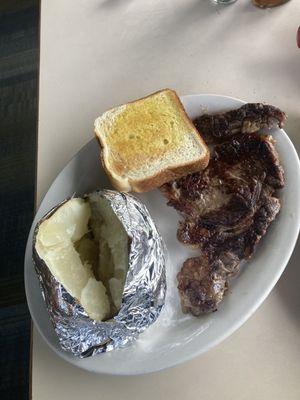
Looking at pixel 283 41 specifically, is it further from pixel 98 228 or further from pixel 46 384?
pixel 46 384

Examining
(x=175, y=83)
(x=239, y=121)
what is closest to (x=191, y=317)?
(x=239, y=121)

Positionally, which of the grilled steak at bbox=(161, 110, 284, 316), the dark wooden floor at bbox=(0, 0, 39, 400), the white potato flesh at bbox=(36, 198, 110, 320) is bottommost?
the dark wooden floor at bbox=(0, 0, 39, 400)

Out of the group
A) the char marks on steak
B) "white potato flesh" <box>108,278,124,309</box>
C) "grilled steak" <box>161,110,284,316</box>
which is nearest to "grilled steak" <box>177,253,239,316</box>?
"grilled steak" <box>161,110,284,316</box>

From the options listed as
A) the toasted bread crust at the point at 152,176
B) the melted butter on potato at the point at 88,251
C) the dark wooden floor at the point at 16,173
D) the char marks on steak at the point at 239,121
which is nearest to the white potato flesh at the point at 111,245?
the melted butter on potato at the point at 88,251

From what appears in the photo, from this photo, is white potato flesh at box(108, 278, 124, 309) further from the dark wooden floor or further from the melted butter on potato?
the dark wooden floor

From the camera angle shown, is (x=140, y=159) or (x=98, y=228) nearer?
(x=98, y=228)

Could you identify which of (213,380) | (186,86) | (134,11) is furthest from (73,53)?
(213,380)

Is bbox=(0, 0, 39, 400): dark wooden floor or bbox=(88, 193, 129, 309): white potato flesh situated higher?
bbox=(88, 193, 129, 309): white potato flesh
